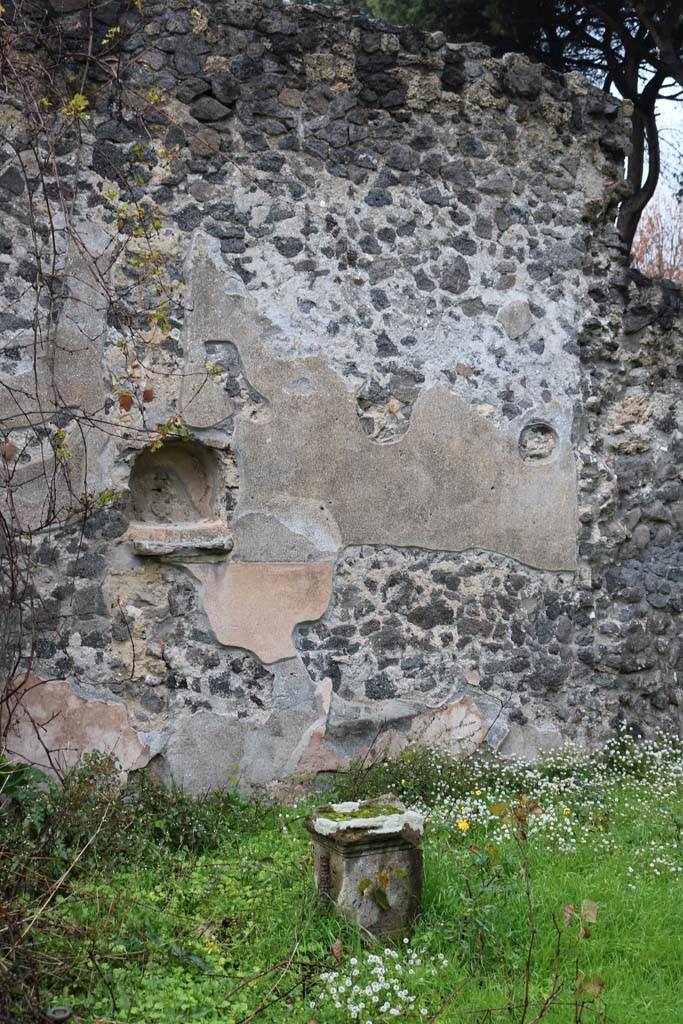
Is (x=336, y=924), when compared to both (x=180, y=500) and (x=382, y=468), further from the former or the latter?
(x=382, y=468)

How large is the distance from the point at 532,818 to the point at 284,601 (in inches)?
71.0

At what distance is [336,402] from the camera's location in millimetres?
6023

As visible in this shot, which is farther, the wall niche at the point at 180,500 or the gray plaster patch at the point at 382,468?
the gray plaster patch at the point at 382,468

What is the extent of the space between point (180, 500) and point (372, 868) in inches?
107

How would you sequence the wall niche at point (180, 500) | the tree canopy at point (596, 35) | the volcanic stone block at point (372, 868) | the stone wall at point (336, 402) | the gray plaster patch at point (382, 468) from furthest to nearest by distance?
1. the tree canopy at point (596, 35)
2. the gray plaster patch at point (382, 468)
3. the wall niche at point (180, 500)
4. the stone wall at point (336, 402)
5. the volcanic stone block at point (372, 868)

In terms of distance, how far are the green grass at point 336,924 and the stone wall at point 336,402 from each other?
0.86m

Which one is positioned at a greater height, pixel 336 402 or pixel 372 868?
pixel 336 402

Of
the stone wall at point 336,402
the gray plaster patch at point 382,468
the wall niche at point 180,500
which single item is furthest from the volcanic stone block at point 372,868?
the gray plaster patch at point 382,468

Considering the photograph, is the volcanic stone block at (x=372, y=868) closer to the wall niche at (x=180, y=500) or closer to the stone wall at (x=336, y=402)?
the stone wall at (x=336, y=402)

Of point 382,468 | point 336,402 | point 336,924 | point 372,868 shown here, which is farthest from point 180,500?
point 336,924

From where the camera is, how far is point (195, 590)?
5684 millimetres

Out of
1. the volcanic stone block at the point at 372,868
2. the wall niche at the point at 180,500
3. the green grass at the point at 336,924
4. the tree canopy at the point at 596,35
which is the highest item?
the tree canopy at the point at 596,35

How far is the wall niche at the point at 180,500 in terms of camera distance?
564 cm

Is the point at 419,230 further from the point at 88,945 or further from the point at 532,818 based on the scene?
the point at 88,945
